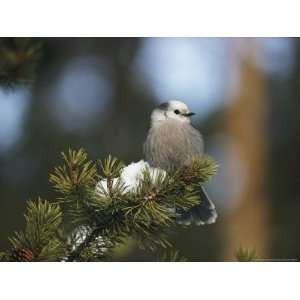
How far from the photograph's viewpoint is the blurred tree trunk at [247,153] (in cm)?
194

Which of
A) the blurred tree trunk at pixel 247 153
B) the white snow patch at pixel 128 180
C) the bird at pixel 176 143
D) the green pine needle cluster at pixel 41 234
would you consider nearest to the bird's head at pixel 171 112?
the bird at pixel 176 143

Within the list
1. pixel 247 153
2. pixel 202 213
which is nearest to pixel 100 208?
pixel 202 213

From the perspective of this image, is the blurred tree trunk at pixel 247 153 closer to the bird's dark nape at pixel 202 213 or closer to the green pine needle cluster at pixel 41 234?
the bird's dark nape at pixel 202 213

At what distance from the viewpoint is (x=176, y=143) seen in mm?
1729

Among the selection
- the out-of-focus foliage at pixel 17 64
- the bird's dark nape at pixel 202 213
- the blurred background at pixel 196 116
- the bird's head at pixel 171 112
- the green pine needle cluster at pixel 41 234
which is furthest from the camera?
the blurred background at pixel 196 116

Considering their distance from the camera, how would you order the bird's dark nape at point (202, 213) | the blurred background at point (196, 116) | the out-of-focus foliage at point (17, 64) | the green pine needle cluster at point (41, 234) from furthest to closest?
the blurred background at point (196, 116), the bird's dark nape at point (202, 213), the out-of-focus foliage at point (17, 64), the green pine needle cluster at point (41, 234)

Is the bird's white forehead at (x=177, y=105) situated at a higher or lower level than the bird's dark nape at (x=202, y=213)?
higher

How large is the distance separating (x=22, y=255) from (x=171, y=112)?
0.77 m

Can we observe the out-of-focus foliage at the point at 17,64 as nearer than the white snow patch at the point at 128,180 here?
No

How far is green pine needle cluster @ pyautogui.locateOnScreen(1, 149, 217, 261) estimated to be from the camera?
47.8 inches
